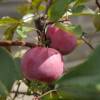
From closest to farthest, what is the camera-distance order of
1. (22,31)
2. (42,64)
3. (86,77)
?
(86,77) < (42,64) < (22,31)

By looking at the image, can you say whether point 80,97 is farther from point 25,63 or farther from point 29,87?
point 29,87

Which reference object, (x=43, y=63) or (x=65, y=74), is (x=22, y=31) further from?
(x=65, y=74)

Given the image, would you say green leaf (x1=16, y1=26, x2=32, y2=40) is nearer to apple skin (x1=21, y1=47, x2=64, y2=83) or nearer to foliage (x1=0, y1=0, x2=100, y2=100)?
foliage (x1=0, y1=0, x2=100, y2=100)

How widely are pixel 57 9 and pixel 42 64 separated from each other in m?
0.08

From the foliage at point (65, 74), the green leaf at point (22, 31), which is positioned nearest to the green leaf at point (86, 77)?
the foliage at point (65, 74)

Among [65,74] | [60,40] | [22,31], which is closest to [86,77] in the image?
[65,74]

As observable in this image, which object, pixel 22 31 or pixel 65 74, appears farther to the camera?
pixel 22 31

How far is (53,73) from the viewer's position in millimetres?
520

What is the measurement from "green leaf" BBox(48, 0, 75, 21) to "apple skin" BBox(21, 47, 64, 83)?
47 mm

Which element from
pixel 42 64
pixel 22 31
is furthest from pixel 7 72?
pixel 22 31

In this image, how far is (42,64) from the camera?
0.51 m

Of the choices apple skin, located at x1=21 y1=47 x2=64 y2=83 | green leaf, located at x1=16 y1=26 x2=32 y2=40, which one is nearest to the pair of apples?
apple skin, located at x1=21 y1=47 x2=64 y2=83

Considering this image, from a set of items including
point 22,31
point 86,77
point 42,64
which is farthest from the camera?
point 22,31

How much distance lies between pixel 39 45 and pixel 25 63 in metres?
0.04
